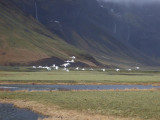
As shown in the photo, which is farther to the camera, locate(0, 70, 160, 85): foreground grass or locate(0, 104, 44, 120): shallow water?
locate(0, 70, 160, 85): foreground grass

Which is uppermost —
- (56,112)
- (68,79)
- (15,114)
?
(68,79)

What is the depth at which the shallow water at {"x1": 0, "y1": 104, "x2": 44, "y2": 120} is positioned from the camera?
35.9 metres

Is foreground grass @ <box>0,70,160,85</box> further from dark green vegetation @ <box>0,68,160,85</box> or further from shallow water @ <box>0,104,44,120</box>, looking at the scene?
shallow water @ <box>0,104,44,120</box>

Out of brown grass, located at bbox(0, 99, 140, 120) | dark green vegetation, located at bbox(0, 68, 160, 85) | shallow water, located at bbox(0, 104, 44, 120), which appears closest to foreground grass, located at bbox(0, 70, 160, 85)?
dark green vegetation, located at bbox(0, 68, 160, 85)

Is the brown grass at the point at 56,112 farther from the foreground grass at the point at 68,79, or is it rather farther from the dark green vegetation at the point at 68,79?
the foreground grass at the point at 68,79

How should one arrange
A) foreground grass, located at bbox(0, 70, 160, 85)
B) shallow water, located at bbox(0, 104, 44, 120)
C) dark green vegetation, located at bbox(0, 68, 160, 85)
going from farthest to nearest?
foreground grass, located at bbox(0, 70, 160, 85), dark green vegetation, located at bbox(0, 68, 160, 85), shallow water, located at bbox(0, 104, 44, 120)

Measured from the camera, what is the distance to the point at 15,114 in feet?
124

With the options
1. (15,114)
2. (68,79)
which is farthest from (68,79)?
(15,114)

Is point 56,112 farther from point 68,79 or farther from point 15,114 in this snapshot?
point 68,79

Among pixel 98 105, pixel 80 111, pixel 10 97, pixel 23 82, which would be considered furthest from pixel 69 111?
pixel 23 82

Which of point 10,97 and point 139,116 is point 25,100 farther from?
point 139,116

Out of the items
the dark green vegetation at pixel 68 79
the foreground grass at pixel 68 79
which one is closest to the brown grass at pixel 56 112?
the dark green vegetation at pixel 68 79

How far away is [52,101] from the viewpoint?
45531 millimetres

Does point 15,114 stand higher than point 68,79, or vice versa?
point 68,79
